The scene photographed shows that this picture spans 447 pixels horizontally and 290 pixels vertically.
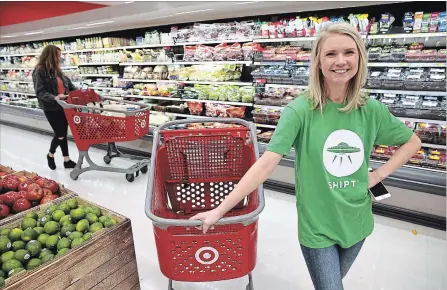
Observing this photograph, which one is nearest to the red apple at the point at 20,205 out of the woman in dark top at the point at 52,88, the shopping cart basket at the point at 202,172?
the shopping cart basket at the point at 202,172

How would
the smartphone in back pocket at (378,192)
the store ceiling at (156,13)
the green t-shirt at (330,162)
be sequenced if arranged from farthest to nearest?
1. the store ceiling at (156,13)
2. the smartphone in back pocket at (378,192)
3. the green t-shirt at (330,162)

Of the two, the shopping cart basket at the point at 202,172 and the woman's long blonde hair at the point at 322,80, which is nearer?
the woman's long blonde hair at the point at 322,80

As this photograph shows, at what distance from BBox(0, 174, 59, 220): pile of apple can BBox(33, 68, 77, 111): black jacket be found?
87.6 inches

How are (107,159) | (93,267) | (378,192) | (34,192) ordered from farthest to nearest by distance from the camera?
(107,159) < (34,192) < (93,267) < (378,192)

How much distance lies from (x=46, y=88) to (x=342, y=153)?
4075 millimetres

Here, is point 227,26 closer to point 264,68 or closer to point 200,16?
point 200,16

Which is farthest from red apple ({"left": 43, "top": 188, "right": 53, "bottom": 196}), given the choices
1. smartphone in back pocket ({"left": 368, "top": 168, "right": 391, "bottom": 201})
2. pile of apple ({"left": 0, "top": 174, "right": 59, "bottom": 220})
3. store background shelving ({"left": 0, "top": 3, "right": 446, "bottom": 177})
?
smartphone in back pocket ({"left": 368, "top": 168, "right": 391, "bottom": 201})

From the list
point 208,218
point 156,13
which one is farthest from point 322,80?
point 156,13

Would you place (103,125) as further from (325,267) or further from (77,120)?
(325,267)

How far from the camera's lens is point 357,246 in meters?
1.35

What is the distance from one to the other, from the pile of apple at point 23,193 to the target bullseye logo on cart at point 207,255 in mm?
1151

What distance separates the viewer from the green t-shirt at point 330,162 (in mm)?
1216

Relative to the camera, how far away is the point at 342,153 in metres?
1.23

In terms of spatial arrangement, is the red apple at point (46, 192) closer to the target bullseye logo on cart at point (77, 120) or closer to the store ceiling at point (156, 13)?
the target bullseye logo on cart at point (77, 120)
